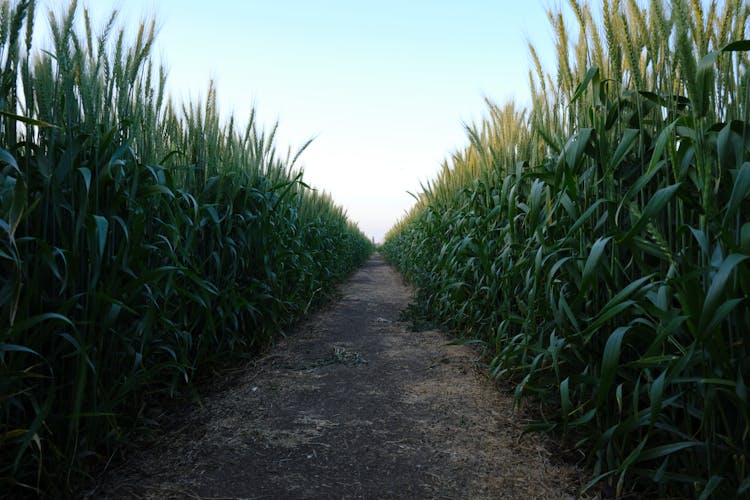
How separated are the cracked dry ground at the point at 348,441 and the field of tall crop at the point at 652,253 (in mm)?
252

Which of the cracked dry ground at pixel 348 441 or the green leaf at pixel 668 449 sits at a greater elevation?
the green leaf at pixel 668 449

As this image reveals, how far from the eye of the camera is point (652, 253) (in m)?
1.27

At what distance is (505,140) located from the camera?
9.49 ft

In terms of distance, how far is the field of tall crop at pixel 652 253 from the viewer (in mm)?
1107

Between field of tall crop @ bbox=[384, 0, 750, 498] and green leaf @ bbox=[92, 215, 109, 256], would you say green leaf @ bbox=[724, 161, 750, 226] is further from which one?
green leaf @ bbox=[92, 215, 109, 256]

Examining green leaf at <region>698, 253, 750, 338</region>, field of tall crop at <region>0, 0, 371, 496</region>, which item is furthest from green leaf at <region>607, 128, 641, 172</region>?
field of tall crop at <region>0, 0, 371, 496</region>

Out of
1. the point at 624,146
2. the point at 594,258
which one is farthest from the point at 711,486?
the point at 624,146

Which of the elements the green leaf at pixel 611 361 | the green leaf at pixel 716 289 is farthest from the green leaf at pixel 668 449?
Answer: the green leaf at pixel 716 289

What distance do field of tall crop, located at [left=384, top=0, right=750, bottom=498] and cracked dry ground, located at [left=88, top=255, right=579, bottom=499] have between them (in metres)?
0.25

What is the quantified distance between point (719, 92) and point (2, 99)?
7.37 feet

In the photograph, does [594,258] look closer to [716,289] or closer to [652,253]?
[652,253]

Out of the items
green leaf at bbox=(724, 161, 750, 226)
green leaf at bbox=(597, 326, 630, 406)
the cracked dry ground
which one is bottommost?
the cracked dry ground

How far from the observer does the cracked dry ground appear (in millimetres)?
1542

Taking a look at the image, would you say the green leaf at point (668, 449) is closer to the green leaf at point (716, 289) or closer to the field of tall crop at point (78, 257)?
the green leaf at point (716, 289)
